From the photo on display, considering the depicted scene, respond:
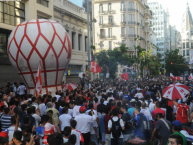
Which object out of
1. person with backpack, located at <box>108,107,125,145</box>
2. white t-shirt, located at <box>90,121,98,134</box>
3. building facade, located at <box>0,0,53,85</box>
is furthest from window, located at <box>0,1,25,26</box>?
person with backpack, located at <box>108,107,125,145</box>

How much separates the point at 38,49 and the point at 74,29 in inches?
588

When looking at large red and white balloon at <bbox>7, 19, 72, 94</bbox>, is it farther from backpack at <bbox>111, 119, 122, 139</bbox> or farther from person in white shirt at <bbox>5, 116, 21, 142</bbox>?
person in white shirt at <bbox>5, 116, 21, 142</bbox>

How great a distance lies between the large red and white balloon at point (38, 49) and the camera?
48.8 feet

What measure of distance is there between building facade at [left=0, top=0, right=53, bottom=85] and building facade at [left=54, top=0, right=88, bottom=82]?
4416 millimetres

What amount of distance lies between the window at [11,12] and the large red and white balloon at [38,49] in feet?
14.1

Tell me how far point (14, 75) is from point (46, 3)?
26.5 ft

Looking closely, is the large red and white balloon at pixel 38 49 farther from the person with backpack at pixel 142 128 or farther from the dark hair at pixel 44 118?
the dark hair at pixel 44 118

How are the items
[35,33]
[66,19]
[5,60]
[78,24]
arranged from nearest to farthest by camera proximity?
[35,33], [5,60], [66,19], [78,24]

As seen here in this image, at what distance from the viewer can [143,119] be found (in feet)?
23.7

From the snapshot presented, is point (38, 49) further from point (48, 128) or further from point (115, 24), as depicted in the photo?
point (115, 24)

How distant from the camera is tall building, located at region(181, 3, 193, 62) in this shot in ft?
405

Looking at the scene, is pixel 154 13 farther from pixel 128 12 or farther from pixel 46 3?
pixel 46 3

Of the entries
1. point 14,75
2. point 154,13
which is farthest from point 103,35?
point 154,13

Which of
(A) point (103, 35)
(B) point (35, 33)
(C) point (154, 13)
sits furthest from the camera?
(C) point (154, 13)
